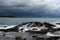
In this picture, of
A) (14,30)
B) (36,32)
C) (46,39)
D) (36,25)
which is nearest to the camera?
(46,39)

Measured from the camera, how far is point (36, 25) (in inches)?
1847

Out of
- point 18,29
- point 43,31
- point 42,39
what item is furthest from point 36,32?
point 42,39

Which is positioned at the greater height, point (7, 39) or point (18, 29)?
point (18, 29)

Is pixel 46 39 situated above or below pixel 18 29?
below

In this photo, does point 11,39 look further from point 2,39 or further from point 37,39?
point 37,39

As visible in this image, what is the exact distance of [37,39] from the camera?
27.9 meters

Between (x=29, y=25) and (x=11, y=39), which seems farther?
(x=29, y=25)

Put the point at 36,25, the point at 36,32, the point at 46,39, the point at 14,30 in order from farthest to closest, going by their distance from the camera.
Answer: the point at 36,25 < the point at 14,30 < the point at 36,32 < the point at 46,39

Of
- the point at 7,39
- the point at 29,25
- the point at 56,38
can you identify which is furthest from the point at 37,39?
the point at 29,25

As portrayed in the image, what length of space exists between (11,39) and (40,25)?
17.4 m

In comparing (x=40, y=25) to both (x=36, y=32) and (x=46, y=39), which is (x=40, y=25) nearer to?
(x=36, y=32)

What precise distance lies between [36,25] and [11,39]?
17.9 m

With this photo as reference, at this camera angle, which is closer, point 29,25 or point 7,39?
point 7,39

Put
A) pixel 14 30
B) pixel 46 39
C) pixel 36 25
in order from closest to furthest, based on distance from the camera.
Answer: pixel 46 39 → pixel 14 30 → pixel 36 25
